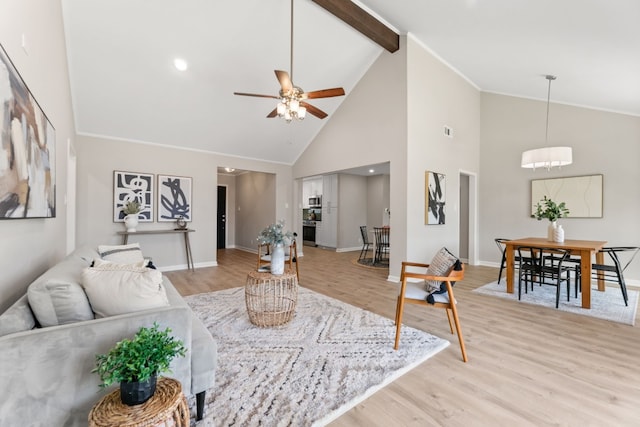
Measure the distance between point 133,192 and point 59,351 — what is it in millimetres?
4537

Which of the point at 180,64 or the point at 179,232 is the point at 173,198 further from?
the point at 180,64

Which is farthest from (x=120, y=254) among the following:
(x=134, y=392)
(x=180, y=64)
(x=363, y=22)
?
(x=363, y=22)

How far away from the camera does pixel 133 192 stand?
5.00m

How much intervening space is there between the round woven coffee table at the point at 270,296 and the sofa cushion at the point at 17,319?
1.59 metres

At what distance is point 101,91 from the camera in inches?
162

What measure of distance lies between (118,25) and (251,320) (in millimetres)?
3835

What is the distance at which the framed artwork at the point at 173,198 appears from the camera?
5.27 metres

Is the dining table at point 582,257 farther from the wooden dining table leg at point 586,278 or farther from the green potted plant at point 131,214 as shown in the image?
the green potted plant at point 131,214

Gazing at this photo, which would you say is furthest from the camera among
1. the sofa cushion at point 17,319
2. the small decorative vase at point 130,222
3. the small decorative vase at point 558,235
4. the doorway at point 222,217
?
the doorway at point 222,217

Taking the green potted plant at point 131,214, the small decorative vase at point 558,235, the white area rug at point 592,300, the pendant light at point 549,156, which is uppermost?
the pendant light at point 549,156

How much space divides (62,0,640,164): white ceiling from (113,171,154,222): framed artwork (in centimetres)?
70

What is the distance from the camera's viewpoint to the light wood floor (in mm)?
1587

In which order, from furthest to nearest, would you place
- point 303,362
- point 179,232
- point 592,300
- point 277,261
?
point 179,232, point 592,300, point 277,261, point 303,362

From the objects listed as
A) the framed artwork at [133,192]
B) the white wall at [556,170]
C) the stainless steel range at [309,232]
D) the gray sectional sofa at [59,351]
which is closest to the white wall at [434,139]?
the white wall at [556,170]
